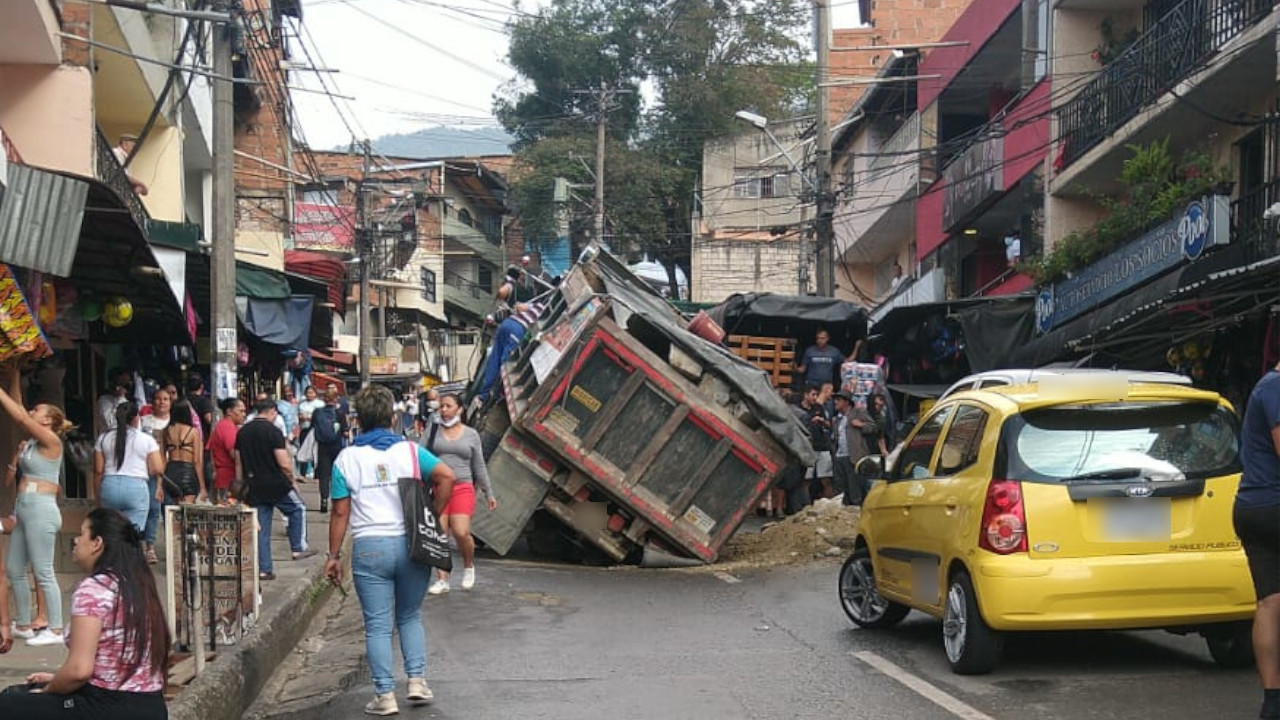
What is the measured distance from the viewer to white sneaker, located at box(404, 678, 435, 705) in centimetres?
716

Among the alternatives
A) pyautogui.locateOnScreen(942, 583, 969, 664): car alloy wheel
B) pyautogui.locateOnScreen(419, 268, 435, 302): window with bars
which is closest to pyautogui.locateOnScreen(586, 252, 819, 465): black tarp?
pyautogui.locateOnScreen(942, 583, 969, 664): car alloy wheel

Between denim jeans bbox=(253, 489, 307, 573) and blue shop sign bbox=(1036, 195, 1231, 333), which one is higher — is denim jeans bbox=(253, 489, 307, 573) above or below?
below

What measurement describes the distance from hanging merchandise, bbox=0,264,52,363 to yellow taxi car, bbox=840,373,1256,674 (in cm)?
701

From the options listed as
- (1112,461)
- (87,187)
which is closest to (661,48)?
(87,187)

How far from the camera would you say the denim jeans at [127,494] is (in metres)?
11.2

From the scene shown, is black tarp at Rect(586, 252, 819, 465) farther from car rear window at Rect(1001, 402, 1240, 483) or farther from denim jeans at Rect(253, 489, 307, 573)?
car rear window at Rect(1001, 402, 1240, 483)

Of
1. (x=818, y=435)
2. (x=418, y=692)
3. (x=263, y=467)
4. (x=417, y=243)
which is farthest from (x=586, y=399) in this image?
(x=417, y=243)

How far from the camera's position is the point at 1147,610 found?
7.18m

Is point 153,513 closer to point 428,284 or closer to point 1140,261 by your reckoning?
point 1140,261

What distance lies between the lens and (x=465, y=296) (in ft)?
200

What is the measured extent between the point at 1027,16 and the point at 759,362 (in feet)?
28.1

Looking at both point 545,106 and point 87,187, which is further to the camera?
point 545,106

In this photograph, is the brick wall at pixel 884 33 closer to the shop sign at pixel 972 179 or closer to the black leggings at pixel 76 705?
the shop sign at pixel 972 179

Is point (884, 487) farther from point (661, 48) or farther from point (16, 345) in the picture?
point (661, 48)
